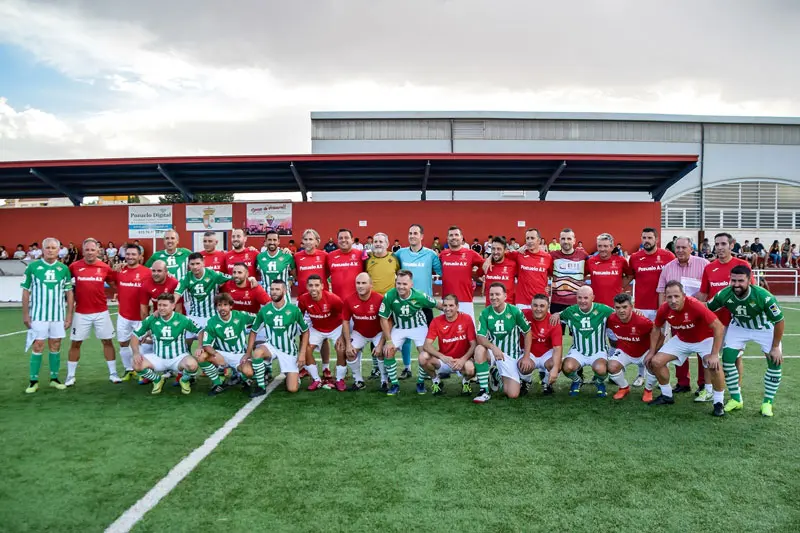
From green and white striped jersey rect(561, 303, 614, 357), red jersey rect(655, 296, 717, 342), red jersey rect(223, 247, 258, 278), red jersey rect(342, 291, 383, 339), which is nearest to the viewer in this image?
red jersey rect(655, 296, 717, 342)

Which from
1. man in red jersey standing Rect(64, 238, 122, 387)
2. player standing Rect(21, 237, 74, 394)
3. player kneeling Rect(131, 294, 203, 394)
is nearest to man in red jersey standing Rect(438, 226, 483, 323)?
player kneeling Rect(131, 294, 203, 394)

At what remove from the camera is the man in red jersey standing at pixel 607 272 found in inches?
286

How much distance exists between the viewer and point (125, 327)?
746 centimetres

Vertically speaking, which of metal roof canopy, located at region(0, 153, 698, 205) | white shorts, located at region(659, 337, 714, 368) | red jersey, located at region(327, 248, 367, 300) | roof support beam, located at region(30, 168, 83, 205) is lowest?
white shorts, located at region(659, 337, 714, 368)

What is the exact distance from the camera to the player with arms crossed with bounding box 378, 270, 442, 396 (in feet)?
22.0

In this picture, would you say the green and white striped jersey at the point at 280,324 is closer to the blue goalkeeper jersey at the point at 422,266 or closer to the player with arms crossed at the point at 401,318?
the player with arms crossed at the point at 401,318

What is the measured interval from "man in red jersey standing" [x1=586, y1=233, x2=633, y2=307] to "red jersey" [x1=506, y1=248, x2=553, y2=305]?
2.15ft

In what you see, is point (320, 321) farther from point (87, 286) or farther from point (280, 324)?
point (87, 286)

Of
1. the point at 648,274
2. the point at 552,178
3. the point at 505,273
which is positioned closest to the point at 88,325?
the point at 505,273

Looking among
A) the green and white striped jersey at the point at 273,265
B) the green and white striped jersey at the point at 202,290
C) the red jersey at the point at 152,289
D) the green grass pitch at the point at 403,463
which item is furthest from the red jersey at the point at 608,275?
the red jersey at the point at 152,289

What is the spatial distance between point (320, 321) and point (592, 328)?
3.48 meters

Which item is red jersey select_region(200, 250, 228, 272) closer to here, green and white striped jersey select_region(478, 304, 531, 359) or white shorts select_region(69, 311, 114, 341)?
white shorts select_region(69, 311, 114, 341)

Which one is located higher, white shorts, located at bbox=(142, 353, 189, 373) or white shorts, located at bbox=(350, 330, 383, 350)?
white shorts, located at bbox=(350, 330, 383, 350)

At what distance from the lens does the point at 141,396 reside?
6.55m
